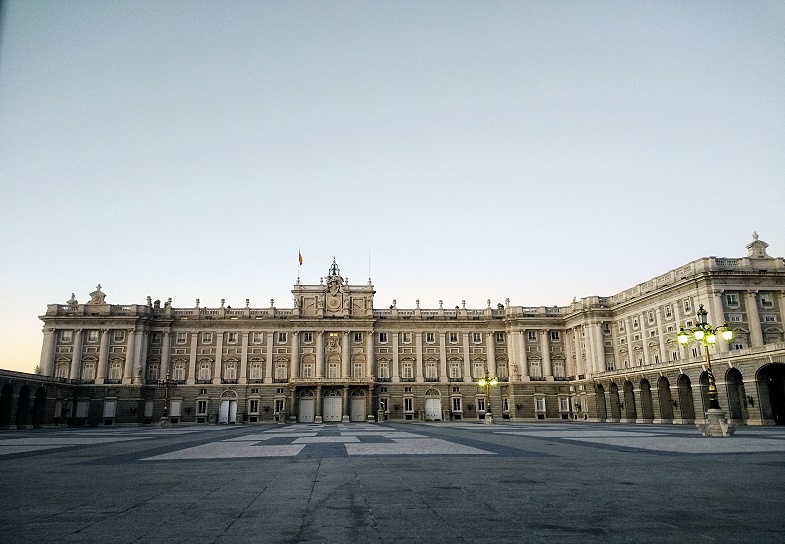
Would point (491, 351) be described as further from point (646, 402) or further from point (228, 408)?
point (228, 408)

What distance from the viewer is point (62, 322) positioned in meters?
78.8

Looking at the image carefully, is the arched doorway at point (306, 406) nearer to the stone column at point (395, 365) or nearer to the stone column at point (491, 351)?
the stone column at point (395, 365)

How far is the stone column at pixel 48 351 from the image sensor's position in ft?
254

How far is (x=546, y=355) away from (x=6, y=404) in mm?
66878

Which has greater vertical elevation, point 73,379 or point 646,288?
point 646,288

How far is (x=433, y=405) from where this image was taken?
8281 centimetres

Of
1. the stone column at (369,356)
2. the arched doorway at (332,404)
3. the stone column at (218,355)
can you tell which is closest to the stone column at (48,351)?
the stone column at (218,355)

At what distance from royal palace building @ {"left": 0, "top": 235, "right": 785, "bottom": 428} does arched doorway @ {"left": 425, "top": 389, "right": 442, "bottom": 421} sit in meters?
0.15

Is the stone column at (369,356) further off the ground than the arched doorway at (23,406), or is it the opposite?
the stone column at (369,356)

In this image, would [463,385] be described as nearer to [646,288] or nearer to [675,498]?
[646,288]

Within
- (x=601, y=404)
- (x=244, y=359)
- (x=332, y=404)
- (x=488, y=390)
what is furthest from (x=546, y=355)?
(x=244, y=359)

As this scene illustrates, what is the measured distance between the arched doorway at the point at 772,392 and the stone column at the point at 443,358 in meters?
43.1

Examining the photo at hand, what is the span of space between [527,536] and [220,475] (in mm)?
8427

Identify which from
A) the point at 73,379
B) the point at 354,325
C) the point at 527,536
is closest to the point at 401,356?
the point at 354,325
